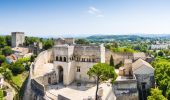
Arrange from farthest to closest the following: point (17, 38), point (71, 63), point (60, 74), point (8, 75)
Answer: point (17, 38) → point (8, 75) → point (60, 74) → point (71, 63)

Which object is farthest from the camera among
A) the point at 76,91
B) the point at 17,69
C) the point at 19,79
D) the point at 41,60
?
the point at 17,69

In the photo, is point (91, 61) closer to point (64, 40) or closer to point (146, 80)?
point (146, 80)

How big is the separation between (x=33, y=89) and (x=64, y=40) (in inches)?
573

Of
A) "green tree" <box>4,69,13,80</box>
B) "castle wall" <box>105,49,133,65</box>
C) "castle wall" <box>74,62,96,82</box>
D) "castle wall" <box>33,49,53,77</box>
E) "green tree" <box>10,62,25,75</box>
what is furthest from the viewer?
"green tree" <box>10,62,25,75</box>

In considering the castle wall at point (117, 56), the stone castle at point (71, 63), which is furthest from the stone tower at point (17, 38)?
the castle wall at point (117, 56)

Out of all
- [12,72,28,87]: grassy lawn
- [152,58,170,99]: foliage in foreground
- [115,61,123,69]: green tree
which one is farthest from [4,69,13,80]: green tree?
[152,58,170,99]: foliage in foreground

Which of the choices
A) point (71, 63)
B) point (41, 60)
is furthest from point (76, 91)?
point (41, 60)

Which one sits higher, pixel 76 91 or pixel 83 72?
pixel 83 72

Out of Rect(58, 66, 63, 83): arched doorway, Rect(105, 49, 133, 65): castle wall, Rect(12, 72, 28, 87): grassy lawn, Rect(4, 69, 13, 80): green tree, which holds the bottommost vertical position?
Rect(12, 72, 28, 87): grassy lawn

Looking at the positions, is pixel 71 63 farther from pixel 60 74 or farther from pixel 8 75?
pixel 8 75

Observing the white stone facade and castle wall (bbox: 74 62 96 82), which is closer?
the white stone facade

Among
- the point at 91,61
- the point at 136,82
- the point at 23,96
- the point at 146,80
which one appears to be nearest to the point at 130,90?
the point at 136,82

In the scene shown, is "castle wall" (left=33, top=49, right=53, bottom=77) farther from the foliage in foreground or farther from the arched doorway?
the foliage in foreground

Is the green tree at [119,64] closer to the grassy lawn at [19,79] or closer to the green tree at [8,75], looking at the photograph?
the grassy lawn at [19,79]
